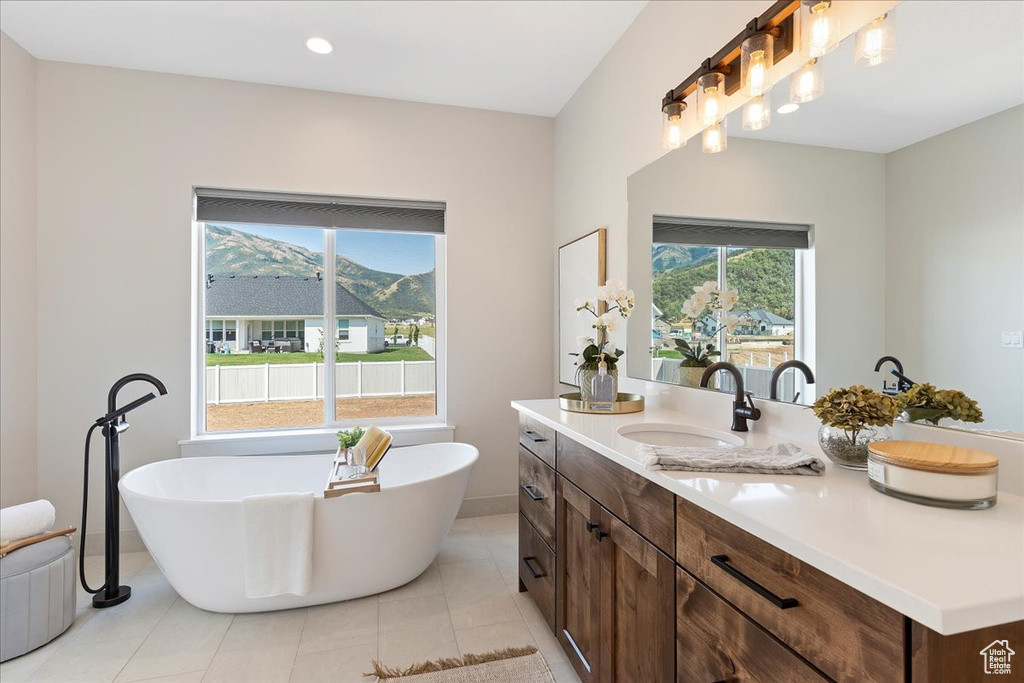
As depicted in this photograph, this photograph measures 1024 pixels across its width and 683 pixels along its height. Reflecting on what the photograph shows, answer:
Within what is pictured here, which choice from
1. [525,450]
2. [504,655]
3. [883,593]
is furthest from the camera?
[525,450]

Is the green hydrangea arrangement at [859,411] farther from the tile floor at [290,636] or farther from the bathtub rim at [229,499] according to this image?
the bathtub rim at [229,499]

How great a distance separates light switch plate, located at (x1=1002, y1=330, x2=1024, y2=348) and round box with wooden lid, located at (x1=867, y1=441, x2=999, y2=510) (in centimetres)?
Result: 24

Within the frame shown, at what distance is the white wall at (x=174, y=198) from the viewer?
2787 millimetres

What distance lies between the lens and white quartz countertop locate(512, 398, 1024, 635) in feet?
1.96

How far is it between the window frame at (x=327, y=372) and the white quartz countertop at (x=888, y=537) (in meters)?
2.41

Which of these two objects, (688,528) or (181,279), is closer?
(688,528)

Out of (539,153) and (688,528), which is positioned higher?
(539,153)

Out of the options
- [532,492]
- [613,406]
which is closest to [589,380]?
[613,406]

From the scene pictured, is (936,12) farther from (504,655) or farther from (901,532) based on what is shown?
(504,655)

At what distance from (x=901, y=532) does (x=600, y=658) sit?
3.42 feet

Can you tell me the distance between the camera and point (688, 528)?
3.56ft

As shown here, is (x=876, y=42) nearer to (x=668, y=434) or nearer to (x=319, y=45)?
(x=668, y=434)

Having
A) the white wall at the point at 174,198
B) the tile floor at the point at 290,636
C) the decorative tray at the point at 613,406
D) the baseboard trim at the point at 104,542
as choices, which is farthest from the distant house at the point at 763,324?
the baseboard trim at the point at 104,542

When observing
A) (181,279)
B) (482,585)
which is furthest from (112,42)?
(482,585)
